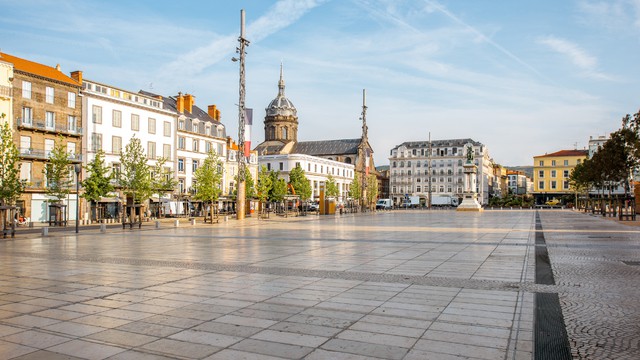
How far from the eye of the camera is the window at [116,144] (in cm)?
5844

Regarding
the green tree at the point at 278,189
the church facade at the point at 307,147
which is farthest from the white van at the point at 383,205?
the green tree at the point at 278,189

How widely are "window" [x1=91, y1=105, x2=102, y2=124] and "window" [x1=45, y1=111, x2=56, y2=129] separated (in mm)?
5091

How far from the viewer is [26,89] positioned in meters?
48.3

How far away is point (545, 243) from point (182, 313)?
1737 centimetres

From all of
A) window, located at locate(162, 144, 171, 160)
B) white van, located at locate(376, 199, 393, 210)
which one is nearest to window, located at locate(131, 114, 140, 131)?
window, located at locate(162, 144, 171, 160)

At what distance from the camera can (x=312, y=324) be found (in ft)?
23.9

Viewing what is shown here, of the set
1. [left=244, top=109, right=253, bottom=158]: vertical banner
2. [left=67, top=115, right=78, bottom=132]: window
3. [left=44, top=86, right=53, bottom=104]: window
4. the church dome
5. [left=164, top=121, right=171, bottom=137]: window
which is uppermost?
the church dome

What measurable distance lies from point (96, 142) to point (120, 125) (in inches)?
167

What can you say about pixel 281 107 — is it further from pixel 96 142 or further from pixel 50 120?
pixel 50 120

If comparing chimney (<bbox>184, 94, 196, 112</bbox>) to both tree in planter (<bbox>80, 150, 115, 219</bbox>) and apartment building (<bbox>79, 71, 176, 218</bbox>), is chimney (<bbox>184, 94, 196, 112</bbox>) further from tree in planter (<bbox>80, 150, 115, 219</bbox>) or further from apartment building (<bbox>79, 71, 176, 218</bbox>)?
tree in planter (<bbox>80, 150, 115, 219</bbox>)

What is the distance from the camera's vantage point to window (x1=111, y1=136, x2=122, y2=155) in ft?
192

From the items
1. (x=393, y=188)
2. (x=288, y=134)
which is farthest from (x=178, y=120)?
(x=393, y=188)

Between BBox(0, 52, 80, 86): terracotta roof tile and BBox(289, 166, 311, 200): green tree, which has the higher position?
BBox(0, 52, 80, 86): terracotta roof tile

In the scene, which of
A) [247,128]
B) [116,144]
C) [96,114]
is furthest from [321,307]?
[116,144]
